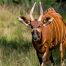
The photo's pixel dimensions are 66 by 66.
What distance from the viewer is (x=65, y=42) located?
10.5 meters

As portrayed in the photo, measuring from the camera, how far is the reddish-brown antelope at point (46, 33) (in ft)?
28.6

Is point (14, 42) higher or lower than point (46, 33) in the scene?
lower

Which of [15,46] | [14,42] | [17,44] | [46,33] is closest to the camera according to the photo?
[46,33]

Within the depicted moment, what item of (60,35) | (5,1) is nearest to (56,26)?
(60,35)

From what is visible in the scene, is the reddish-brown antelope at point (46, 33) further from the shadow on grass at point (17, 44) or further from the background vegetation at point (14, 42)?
the shadow on grass at point (17, 44)

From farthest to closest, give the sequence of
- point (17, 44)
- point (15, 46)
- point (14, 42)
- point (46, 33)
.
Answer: point (14, 42) → point (17, 44) → point (15, 46) → point (46, 33)

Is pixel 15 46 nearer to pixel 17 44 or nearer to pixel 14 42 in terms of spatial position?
pixel 17 44

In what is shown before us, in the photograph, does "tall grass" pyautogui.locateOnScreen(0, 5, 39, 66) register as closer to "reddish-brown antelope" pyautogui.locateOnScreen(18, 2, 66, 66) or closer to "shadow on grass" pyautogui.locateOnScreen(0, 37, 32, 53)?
"shadow on grass" pyautogui.locateOnScreen(0, 37, 32, 53)

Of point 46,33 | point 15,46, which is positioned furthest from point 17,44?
point 46,33

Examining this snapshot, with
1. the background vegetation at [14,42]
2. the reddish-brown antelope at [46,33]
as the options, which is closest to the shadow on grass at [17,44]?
the background vegetation at [14,42]

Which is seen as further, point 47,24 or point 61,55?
point 61,55

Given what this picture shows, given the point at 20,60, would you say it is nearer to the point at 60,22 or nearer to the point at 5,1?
the point at 60,22

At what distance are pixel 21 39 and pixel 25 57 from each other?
2245mm

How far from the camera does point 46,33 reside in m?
9.27
